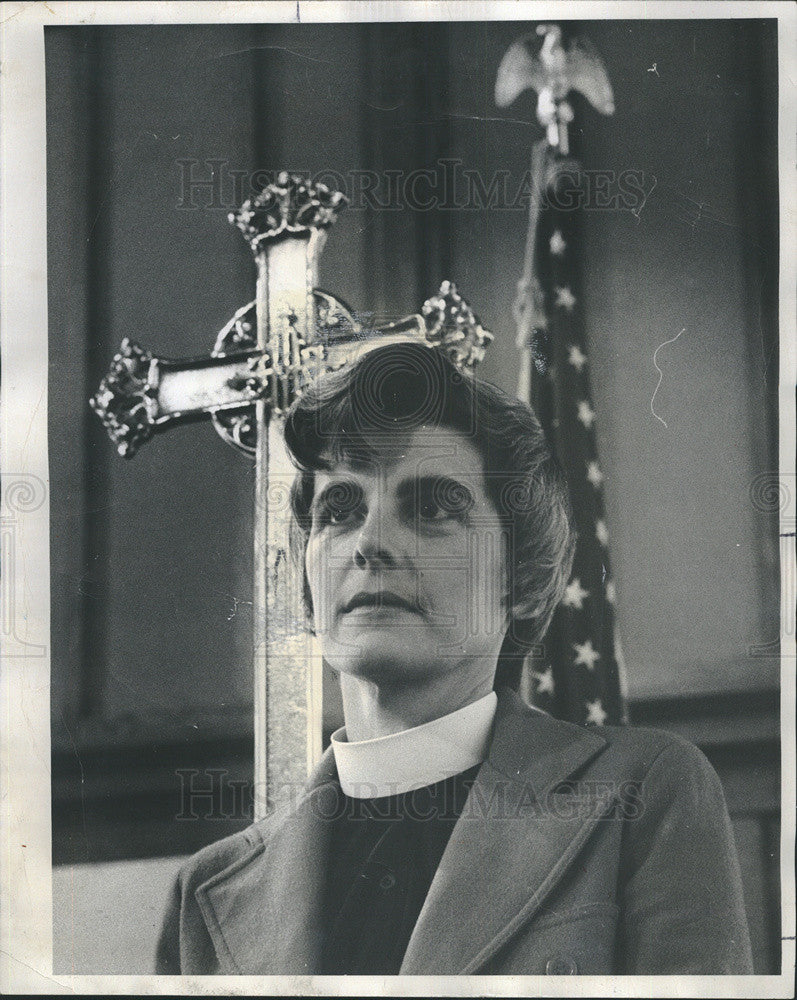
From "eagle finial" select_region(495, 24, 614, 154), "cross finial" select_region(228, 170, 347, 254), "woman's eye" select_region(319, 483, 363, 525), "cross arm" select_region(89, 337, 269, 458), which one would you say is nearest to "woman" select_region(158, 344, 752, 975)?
"woman's eye" select_region(319, 483, 363, 525)

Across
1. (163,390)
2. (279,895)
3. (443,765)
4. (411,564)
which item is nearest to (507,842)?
(443,765)

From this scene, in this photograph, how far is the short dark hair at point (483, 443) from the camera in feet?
6.56

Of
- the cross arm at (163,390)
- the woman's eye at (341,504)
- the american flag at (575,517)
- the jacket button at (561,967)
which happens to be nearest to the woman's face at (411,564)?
the woman's eye at (341,504)

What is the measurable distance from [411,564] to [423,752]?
1.30ft

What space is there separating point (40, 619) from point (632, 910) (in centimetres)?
140

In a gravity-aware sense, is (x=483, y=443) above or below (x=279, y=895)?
above

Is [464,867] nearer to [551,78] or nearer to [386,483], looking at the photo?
[386,483]

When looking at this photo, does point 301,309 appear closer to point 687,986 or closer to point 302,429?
point 302,429

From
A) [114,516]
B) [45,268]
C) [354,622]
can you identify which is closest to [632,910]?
[354,622]

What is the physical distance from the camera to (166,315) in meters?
2.05

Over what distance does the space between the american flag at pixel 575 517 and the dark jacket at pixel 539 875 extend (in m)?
0.07

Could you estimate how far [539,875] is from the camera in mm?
1947

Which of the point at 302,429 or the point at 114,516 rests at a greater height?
the point at 302,429

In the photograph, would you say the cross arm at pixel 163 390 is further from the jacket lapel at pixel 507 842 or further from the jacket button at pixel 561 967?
the jacket button at pixel 561 967
